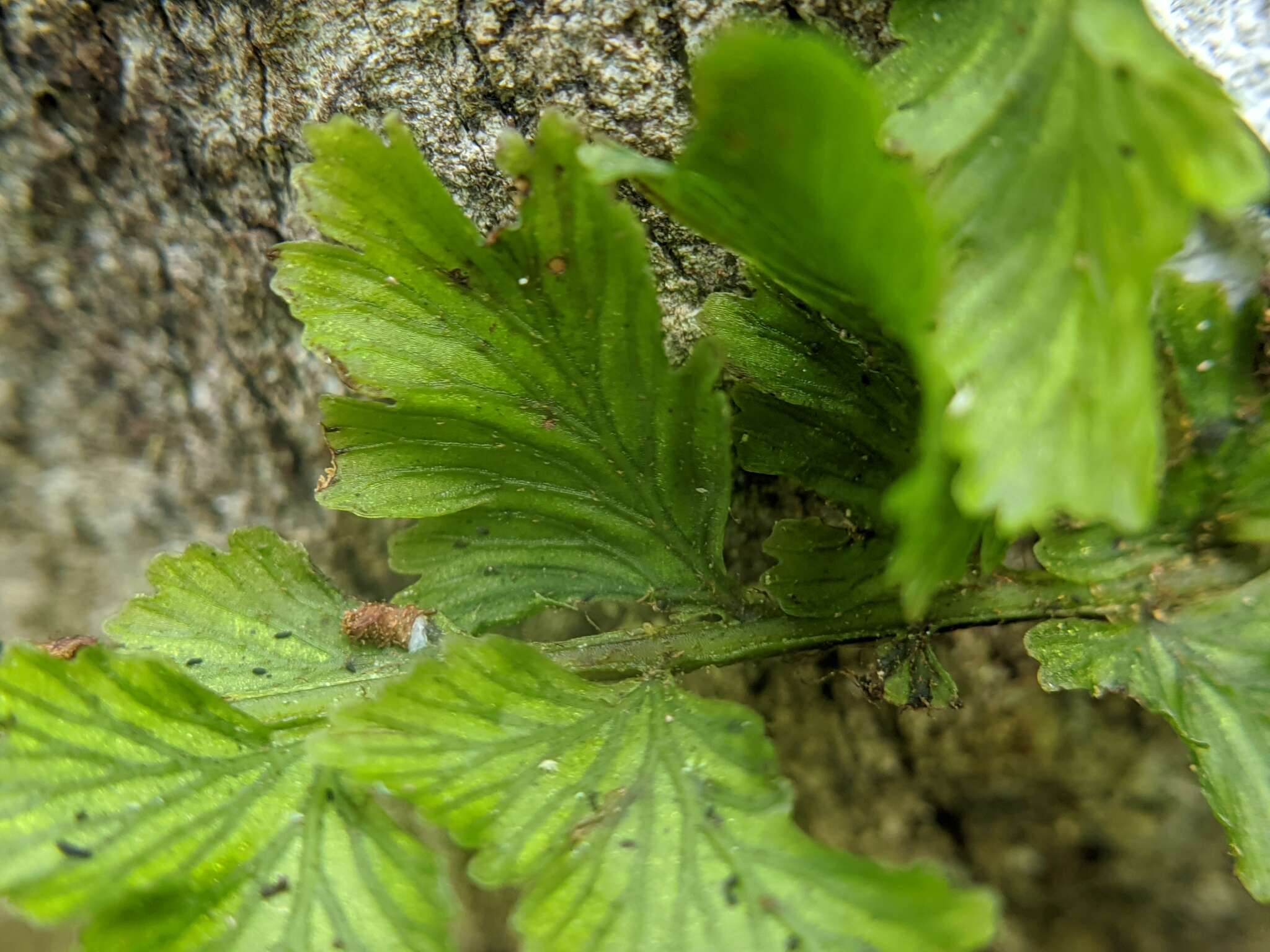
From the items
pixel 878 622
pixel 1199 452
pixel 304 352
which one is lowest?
pixel 878 622

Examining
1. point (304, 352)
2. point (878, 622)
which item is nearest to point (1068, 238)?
point (878, 622)

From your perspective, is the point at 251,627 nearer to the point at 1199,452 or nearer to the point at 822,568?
the point at 822,568

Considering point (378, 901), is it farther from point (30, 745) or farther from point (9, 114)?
point (9, 114)

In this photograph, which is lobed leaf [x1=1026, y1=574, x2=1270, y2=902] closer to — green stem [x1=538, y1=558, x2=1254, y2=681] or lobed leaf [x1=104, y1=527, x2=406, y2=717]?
green stem [x1=538, y1=558, x2=1254, y2=681]

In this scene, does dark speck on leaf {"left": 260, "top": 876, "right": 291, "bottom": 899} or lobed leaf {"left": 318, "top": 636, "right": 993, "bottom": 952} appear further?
dark speck on leaf {"left": 260, "top": 876, "right": 291, "bottom": 899}

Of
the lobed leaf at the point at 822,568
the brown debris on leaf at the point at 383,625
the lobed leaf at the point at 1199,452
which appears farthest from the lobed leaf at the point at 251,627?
the lobed leaf at the point at 1199,452

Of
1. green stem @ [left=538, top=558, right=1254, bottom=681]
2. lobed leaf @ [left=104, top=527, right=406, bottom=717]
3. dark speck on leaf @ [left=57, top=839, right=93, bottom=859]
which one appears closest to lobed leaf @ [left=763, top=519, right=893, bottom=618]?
green stem @ [left=538, top=558, right=1254, bottom=681]
